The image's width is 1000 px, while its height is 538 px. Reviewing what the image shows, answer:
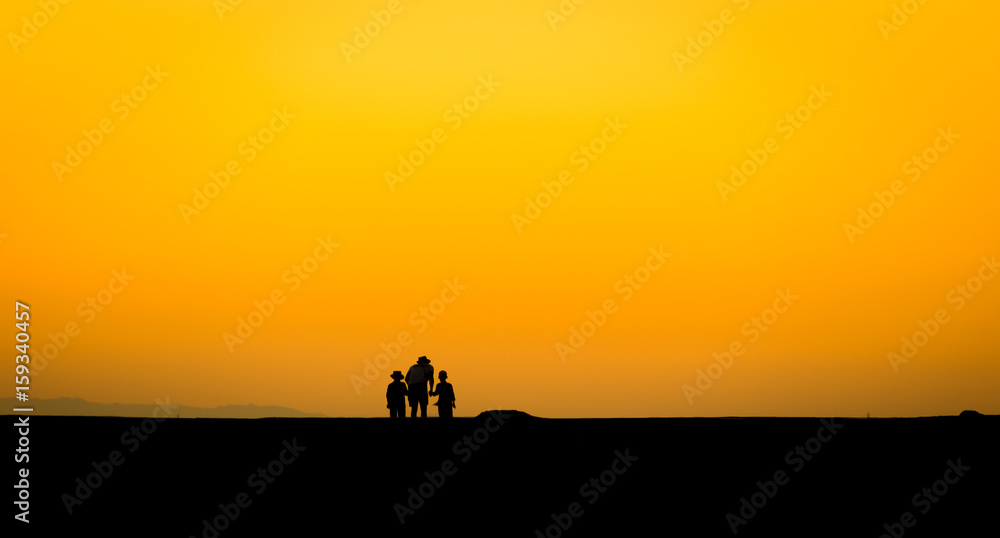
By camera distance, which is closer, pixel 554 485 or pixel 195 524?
pixel 195 524

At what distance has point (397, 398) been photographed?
32062 millimetres

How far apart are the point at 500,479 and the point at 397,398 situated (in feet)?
33.2

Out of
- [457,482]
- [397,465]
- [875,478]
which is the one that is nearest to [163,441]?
[397,465]

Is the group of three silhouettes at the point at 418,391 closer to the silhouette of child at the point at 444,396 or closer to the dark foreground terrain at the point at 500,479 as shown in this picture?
the silhouette of child at the point at 444,396

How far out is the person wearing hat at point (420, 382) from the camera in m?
31.4

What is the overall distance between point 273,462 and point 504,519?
5.27 m

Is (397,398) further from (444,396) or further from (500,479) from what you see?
(500,479)

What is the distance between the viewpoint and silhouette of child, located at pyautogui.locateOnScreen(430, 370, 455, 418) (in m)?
31.8

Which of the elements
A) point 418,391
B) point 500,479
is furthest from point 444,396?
point 500,479

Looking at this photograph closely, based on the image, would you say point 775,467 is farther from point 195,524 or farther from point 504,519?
point 195,524

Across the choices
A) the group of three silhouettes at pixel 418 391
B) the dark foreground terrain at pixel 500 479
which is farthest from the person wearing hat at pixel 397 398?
the dark foreground terrain at pixel 500 479

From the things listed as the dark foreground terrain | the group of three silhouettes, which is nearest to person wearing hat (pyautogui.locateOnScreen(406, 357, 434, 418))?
the group of three silhouettes

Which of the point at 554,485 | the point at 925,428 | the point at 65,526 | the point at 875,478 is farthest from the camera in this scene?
the point at 925,428

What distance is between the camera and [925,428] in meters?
25.7
